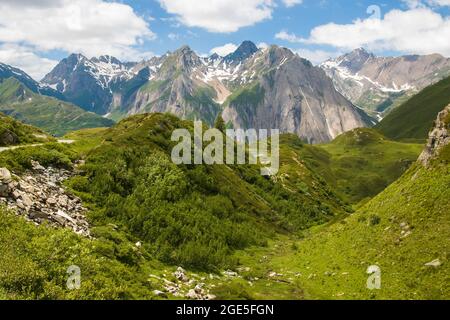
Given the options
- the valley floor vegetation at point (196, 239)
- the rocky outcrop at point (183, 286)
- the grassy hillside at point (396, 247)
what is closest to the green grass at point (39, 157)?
the valley floor vegetation at point (196, 239)

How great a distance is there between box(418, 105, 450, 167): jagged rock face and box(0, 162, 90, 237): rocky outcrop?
3819 cm

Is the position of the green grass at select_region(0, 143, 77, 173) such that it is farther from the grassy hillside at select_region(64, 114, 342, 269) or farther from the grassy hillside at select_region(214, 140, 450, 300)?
the grassy hillside at select_region(214, 140, 450, 300)

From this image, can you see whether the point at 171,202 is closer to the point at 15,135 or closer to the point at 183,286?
the point at 183,286

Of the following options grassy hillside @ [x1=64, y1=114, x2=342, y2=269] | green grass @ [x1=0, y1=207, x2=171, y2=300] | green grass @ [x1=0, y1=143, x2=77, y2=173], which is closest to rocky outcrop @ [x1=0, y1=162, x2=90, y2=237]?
green grass @ [x1=0, y1=143, x2=77, y2=173]

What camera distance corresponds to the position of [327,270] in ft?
131

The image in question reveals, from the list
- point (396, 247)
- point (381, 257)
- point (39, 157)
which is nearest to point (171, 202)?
point (39, 157)

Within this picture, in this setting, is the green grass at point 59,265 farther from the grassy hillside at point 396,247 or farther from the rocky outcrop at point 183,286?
the grassy hillside at point 396,247

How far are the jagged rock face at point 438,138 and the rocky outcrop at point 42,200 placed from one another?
38.2 meters

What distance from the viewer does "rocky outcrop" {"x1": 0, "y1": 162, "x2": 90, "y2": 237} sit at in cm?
3591

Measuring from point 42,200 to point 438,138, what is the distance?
143 ft

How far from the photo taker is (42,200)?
131ft
